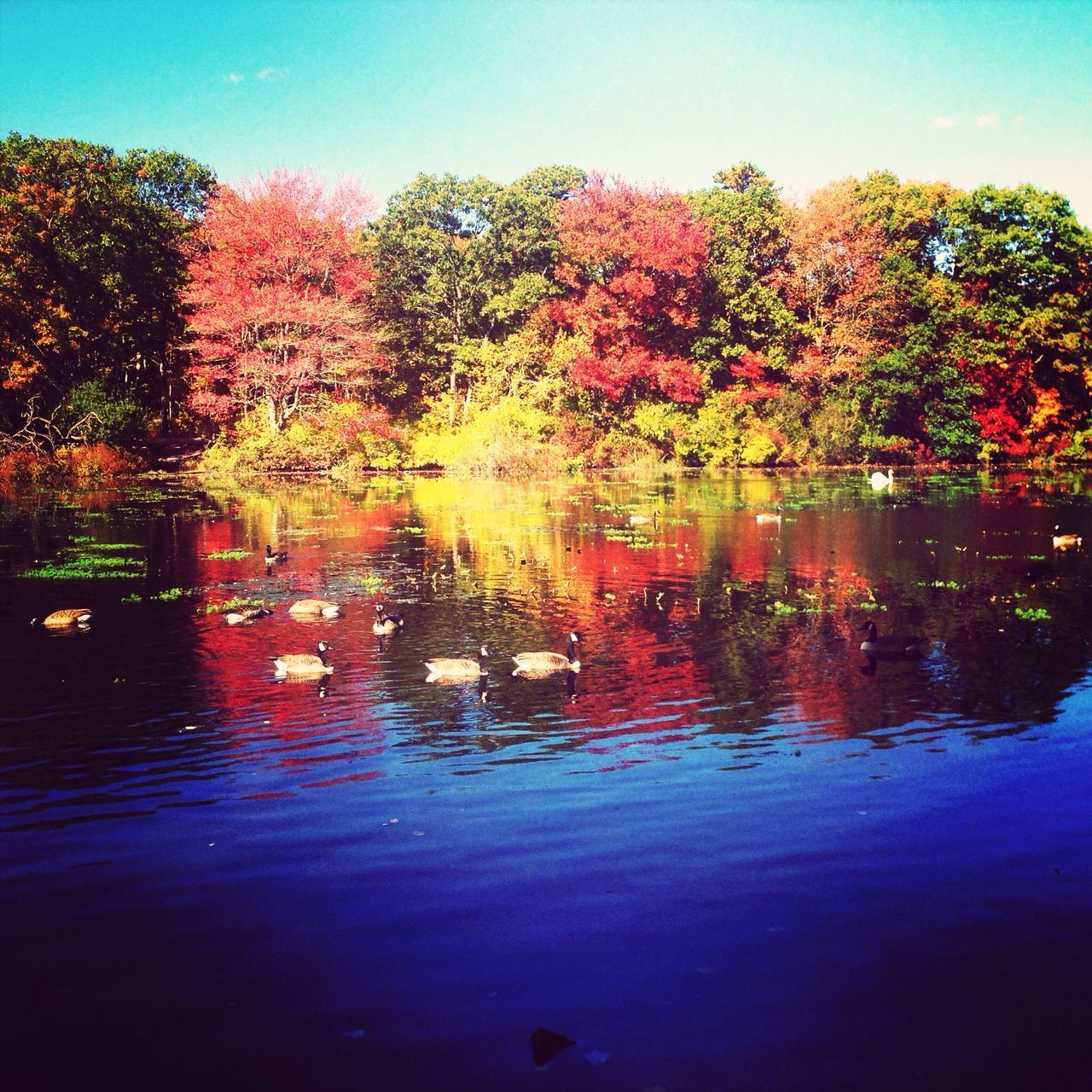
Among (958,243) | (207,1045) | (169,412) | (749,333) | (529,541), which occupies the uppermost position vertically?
(958,243)

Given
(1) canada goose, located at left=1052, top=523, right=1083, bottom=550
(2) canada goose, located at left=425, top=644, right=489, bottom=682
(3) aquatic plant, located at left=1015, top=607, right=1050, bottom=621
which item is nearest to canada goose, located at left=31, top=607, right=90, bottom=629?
(2) canada goose, located at left=425, top=644, right=489, bottom=682

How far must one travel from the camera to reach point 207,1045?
4.58m

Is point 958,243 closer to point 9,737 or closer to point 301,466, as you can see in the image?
point 301,466

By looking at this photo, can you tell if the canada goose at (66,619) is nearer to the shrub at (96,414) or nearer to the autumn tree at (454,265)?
the shrub at (96,414)

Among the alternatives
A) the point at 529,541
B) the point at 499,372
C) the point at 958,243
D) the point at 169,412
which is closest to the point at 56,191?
the point at 169,412

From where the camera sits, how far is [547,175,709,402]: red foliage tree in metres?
47.0

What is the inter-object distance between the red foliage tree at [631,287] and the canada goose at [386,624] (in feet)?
119

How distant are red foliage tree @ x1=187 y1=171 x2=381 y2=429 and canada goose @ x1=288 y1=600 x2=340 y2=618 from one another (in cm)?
3242

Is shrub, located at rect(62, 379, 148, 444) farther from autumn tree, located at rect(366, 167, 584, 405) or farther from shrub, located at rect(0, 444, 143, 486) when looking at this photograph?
autumn tree, located at rect(366, 167, 584, 405)

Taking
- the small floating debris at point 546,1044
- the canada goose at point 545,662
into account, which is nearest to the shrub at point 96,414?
the canada goose at point 545,662

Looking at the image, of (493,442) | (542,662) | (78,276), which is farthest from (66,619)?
(493,442)

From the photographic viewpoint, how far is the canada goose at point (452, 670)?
1118cm

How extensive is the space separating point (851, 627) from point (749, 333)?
3918 centimetres

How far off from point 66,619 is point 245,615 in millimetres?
2371
